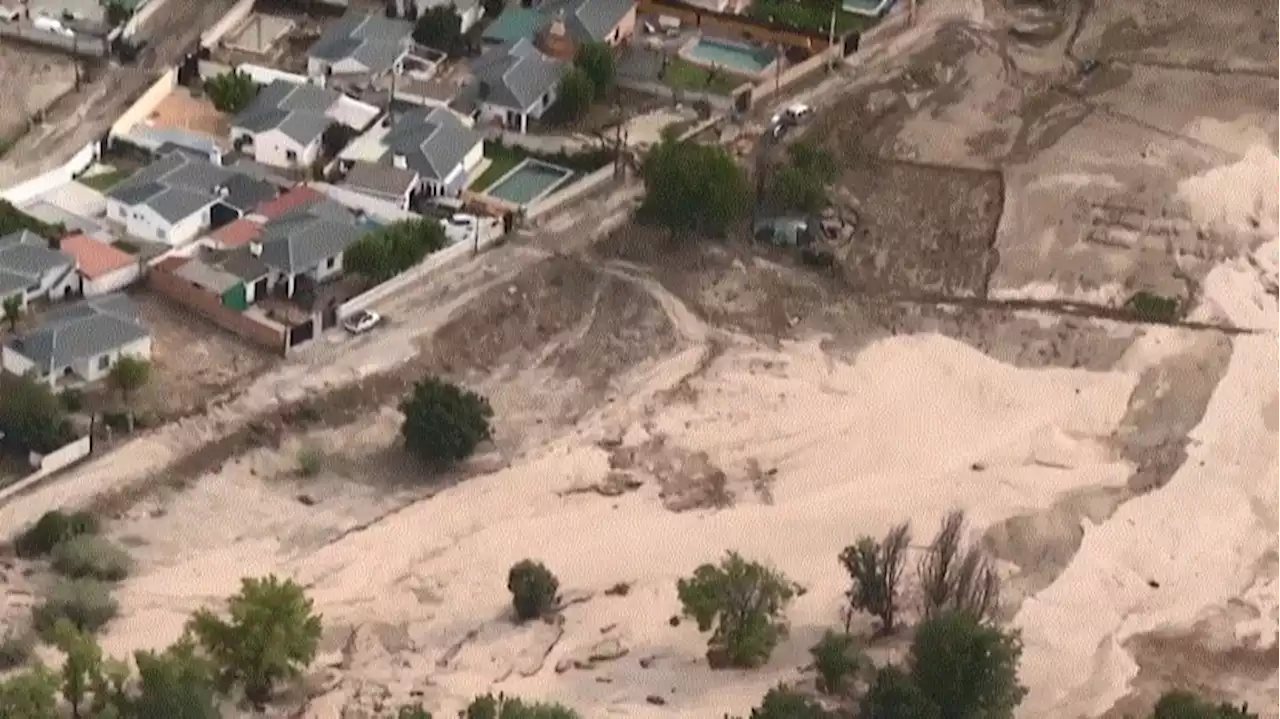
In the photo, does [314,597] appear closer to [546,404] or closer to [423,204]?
[546,404]

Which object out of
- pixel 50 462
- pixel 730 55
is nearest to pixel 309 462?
pixel 50 462

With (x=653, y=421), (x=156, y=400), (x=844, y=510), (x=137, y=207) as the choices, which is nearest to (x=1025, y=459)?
(x=844, y=510)

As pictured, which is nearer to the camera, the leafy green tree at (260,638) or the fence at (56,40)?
the leafy green tree at (260,638)

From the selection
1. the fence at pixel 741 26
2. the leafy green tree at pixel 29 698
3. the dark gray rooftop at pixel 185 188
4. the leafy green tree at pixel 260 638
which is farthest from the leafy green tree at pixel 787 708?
the fence at pixel 741 26

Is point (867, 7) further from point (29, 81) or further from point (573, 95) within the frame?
point (29, 81)

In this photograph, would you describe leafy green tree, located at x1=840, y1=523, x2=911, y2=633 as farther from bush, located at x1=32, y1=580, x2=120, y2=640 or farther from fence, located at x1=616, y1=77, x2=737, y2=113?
fence, located at x1=616, y1=77, x2=737, y2=113

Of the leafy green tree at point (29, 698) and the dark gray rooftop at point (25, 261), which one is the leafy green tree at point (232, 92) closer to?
the dark gray rooftop at point (25, 261)
